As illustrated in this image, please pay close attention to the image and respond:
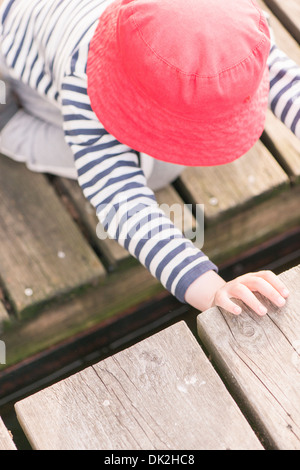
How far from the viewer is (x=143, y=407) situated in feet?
2.84

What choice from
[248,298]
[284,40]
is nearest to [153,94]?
[248,298]

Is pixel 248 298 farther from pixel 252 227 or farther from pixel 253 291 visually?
pixel 252 227

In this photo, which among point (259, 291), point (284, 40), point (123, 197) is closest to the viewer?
point (259, 291)

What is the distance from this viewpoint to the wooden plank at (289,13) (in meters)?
1.78

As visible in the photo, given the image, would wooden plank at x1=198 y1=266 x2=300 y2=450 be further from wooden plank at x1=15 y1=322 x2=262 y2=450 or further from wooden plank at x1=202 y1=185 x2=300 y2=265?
wooden plank at x1=202 y1=185 x2=300 y2=265

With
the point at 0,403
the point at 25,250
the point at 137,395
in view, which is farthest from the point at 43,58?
the point at 0,403

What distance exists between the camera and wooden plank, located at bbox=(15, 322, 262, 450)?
0.84 m

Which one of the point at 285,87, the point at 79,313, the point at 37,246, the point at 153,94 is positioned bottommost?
the point at 79,313

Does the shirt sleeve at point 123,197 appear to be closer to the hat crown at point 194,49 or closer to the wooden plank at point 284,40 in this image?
the hat crown at point 194,49

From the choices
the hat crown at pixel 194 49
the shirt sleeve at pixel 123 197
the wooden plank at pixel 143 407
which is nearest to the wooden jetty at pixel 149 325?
the wooden plank at pixel 143 407

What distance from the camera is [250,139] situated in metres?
1.15

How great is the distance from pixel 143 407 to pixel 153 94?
49cm

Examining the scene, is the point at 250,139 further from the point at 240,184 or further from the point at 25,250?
the point at 25,250

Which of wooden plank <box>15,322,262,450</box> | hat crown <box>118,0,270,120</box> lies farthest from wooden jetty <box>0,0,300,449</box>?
hat crown <box>118,0,270,120</box>
